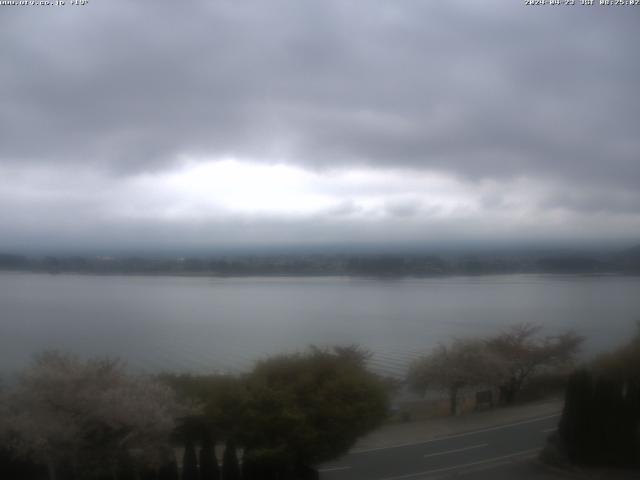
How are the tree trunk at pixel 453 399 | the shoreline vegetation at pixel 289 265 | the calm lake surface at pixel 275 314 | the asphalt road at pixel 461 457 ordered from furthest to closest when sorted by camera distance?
the shoreline vegetation at pixel 289 265, the calm lake surface at pixel 275 314, the tree trunk at pixel 453 399, the asphalt road at pixel 461 457

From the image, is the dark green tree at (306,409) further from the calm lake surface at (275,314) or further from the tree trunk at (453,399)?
the tree trunk at (453,399)

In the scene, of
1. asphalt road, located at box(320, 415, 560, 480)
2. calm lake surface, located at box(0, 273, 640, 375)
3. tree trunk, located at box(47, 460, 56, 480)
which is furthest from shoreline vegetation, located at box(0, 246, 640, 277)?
tree trunk, located at box(47, 460, 56, 480)

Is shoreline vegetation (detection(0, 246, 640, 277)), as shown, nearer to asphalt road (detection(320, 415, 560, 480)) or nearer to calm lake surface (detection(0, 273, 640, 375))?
calm lake surface (detection(0, 273, 640, 375))

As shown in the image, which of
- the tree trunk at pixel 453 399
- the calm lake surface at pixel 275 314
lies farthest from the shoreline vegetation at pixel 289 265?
the tree trunk at pixel 453 399

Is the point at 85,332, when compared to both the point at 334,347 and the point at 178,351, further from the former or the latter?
the point at 334,347

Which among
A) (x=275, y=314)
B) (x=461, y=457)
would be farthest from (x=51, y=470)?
(x=275, y=314)

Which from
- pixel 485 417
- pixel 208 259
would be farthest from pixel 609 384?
pixel 208 259
